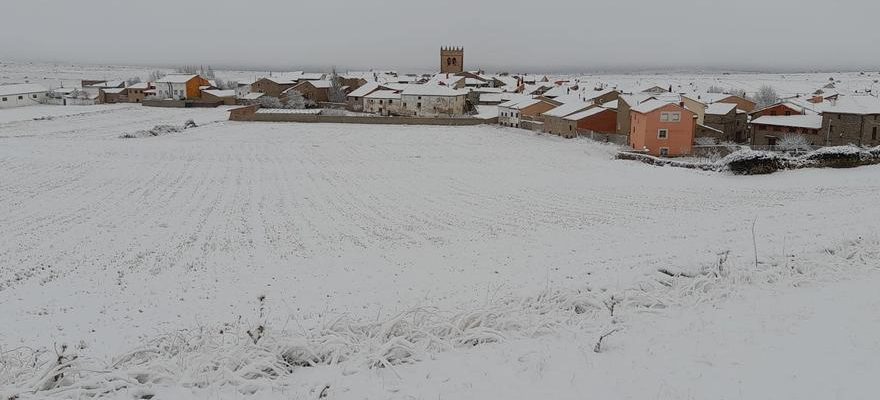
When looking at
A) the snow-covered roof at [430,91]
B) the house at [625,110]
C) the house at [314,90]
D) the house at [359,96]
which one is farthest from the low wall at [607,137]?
the house at [314,90]

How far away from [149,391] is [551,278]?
10289 millimetres

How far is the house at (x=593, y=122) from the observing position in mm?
56787

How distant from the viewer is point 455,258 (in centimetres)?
1789

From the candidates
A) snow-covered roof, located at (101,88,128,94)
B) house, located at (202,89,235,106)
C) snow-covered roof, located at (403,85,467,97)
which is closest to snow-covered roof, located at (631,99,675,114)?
snow-covered roof, located at (403,85,467,97)

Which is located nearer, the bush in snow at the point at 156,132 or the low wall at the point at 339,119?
the bush in snow at the point at 156,132

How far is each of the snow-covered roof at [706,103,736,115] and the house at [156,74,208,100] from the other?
80841 mm

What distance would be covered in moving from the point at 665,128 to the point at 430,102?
124 feet

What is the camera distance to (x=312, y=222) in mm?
23516

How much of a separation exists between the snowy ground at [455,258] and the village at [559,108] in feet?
36.9

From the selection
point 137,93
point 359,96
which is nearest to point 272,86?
→ point 359,96

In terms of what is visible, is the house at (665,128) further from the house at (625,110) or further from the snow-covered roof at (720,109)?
the snow-covered roof at (720,109)

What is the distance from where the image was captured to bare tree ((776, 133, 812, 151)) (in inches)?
1855

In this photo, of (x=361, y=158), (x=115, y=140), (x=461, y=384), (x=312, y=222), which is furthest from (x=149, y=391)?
(x=115, y=140)

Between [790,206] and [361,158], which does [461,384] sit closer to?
[790,206]
